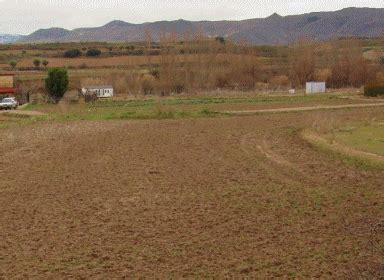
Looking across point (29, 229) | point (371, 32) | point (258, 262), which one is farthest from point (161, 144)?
point (371, 32)

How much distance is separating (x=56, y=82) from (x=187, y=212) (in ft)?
151

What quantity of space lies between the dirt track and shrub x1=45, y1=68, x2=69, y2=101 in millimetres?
31996

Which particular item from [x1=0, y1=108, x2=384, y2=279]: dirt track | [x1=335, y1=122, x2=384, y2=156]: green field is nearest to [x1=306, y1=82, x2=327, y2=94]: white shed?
[x1=335, y1=122, x2=384, y2=156]: green field

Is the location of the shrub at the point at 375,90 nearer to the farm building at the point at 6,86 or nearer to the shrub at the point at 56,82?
the shrub at the point at 56,82

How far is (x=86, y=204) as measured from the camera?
15617 millimetres

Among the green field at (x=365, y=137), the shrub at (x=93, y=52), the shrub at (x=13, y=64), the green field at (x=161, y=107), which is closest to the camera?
the green field at (x=365, y=137)

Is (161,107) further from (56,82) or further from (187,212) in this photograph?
(187,212)

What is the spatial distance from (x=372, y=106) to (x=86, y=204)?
120 feet

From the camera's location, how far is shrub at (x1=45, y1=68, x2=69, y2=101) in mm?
58125

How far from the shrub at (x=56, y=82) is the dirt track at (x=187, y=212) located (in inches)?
1260

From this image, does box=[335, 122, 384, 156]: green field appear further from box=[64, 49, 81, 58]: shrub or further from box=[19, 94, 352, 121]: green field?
box=[64, 49, 81, 58]: shrub

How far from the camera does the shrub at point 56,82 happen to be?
58125mm

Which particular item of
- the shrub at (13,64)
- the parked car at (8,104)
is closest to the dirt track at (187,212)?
the parked car at (8,104)

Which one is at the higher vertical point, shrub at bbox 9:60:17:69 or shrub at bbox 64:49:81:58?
shrub at bbox 64:49:81:58
